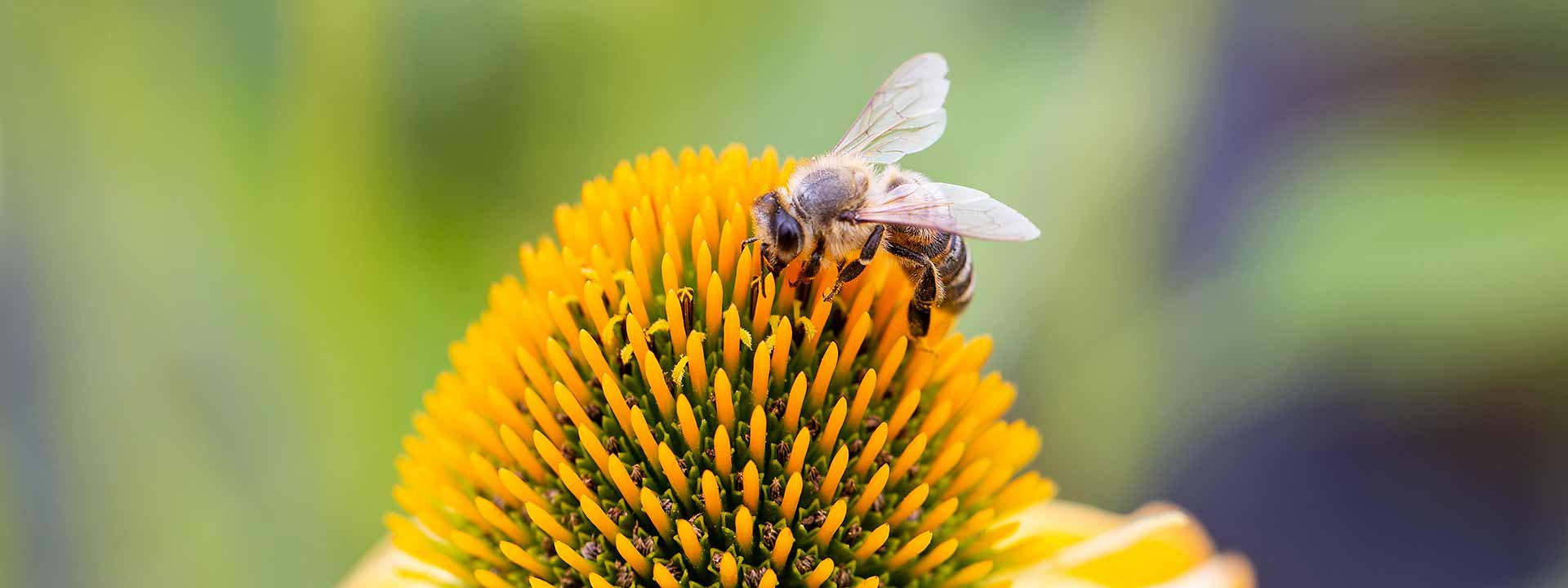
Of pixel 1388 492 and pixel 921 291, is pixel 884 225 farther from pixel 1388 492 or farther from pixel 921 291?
pixel 1388 492

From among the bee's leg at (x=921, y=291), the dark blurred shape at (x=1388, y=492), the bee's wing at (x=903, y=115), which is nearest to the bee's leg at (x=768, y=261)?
the bee's leg at (x=921, y=291)

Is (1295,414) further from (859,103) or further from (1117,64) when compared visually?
(859,103)

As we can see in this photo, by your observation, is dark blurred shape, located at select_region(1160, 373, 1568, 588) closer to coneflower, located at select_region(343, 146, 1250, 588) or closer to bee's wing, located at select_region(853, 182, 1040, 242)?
coneflower, located at select_region(343, 146, 1250, 588)

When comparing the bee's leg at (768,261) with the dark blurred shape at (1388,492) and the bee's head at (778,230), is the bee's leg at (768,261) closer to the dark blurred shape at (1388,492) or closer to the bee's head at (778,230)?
the bee's head at (778,230)

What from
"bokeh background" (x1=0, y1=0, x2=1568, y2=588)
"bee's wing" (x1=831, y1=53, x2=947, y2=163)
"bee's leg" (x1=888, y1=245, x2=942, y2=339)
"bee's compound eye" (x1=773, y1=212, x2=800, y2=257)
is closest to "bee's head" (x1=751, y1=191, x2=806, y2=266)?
"bee's compound eye" (x1=773, y1=212, x2=800, y2=257)

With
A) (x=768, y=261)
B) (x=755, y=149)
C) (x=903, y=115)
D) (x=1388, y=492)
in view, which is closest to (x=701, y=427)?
(x=768, y=261)

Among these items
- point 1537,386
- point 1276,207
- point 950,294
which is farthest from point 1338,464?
point 950,294
